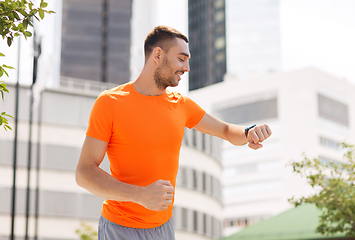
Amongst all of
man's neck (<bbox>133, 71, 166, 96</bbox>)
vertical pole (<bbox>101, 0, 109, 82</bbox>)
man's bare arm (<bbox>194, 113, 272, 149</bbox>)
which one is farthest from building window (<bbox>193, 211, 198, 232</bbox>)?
vertical pole (<bbox>101, 0, 109, 82</bbox>)

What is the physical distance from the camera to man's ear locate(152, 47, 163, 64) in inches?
110

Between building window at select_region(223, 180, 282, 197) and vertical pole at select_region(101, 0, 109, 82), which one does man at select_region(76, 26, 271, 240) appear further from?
vertical pole at select_region(101, 0, 109, 82)

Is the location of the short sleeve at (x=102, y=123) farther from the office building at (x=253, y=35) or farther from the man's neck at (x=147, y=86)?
the office building at (x=253, y=35)

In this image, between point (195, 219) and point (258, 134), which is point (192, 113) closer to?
point (258, 134)

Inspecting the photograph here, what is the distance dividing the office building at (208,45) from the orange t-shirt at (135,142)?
12664cm

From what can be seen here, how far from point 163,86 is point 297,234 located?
16.8 meters

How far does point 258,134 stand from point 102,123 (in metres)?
0.86

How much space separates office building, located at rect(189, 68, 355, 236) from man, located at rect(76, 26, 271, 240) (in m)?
85.4

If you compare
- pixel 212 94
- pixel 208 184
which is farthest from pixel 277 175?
pixel 208 184

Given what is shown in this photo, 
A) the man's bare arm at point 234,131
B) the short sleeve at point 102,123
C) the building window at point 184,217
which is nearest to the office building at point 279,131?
the building window at point 184,217

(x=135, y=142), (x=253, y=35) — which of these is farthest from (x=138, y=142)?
(x=253, y=35)

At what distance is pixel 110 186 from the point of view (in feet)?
7.91

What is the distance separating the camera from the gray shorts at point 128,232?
2.62m


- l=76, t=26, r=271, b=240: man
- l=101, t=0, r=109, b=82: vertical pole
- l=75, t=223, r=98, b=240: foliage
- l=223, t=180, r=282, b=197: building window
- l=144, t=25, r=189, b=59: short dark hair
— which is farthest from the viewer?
l=101, t=0, r=109, b=82: vertical pole
